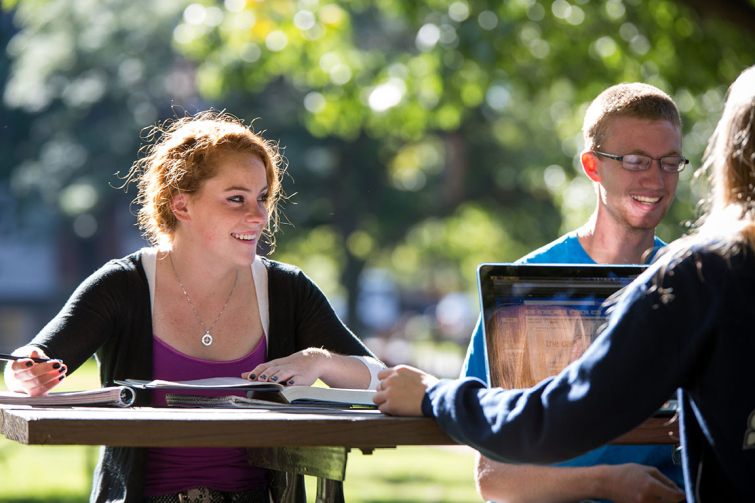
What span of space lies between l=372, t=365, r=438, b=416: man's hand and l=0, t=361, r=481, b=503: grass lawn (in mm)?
4319

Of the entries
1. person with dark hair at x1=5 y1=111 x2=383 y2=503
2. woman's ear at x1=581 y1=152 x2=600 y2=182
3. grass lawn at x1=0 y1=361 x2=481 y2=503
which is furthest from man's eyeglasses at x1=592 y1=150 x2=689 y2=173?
grass lawn at x1=0 y1=361 x2=481 y2=503

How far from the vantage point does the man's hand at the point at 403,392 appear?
1910mm

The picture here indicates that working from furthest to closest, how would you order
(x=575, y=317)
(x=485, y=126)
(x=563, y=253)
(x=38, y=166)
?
(x=38, y=166), (x=485, y=126), (x=563, y=253), (x=575, y=317)

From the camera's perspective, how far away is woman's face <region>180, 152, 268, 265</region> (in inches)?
116

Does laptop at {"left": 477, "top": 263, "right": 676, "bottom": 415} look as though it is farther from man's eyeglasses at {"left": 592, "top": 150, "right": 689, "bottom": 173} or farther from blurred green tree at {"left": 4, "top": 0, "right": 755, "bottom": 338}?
blurred green tree at {"left": 4, "top": 0, "right": 755, "bottom": 338}

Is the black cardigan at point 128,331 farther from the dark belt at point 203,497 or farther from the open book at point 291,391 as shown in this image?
the open book at point 291,391

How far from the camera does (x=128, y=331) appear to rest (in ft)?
9.17

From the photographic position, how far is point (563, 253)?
2.93m

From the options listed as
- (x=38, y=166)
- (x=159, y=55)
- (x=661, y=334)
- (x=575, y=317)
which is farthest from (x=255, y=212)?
(x=38, y=166)

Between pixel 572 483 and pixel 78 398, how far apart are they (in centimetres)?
121

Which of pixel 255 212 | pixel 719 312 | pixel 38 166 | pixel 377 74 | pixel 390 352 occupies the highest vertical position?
pixel 38 166

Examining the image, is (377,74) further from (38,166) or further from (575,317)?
(38,166)

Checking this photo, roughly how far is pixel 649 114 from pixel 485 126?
21430 millimetres

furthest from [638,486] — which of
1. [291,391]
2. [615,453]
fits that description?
[291,391]
